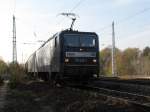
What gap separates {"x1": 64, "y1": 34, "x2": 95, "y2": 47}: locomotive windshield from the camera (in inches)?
817

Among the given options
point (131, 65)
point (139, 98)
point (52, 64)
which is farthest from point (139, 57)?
point (139, 98)

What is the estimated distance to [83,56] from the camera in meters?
20.7

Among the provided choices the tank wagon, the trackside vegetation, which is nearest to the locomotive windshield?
the tank wagon

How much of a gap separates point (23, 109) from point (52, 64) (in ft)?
35.9

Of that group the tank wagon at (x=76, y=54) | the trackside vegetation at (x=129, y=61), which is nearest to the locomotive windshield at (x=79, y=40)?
the tank wagon at (x=76, y=54)

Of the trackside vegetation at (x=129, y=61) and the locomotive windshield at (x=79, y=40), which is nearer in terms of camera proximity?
the locomotive windshield at (x=79, y=40)

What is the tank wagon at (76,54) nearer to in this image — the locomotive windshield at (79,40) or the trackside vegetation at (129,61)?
the locomotive windshield at (79,40)

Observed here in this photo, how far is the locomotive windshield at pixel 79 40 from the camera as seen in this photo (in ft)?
68.1

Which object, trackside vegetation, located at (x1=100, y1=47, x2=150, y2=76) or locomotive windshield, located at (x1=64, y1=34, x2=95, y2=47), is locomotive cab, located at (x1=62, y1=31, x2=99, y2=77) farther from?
trackside vegetation, located at (x1=100, y1=47, x2=150, y2=76)

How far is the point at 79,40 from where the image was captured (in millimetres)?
21078

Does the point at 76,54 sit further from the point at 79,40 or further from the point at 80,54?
the point at 79,40

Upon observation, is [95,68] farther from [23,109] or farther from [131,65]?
[131,65]

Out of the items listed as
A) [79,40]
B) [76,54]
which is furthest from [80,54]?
[79,40]

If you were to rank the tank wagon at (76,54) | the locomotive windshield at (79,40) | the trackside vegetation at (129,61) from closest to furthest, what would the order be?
the tank wagon at (76,54)
the locomotive windshield at (79,40)
the trackside vegetation at (129,61)
